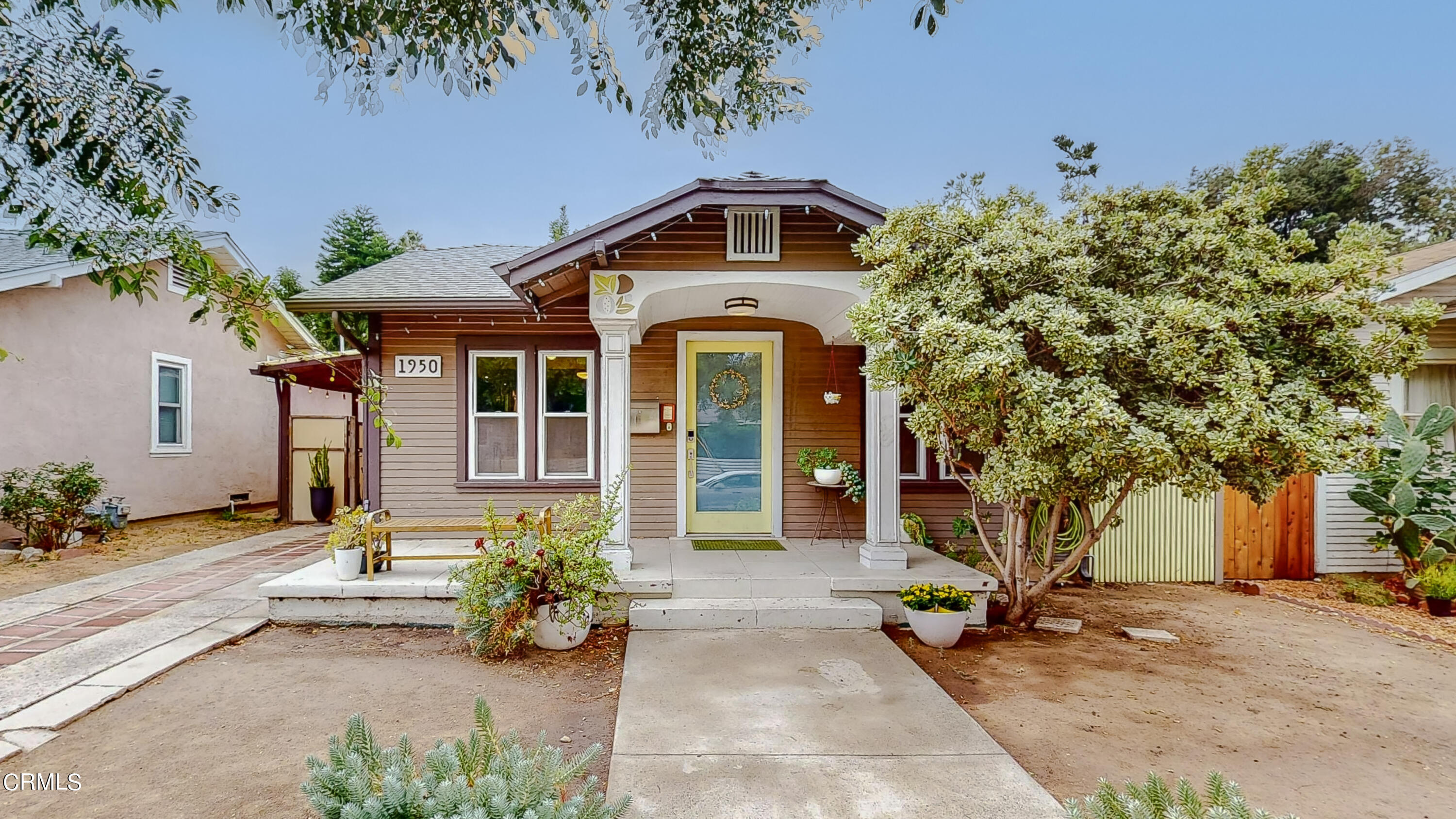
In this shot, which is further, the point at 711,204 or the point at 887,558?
the point at 887,558

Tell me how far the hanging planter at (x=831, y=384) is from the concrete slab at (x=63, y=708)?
559 cm

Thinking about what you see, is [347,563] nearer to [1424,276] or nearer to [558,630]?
[558,630]

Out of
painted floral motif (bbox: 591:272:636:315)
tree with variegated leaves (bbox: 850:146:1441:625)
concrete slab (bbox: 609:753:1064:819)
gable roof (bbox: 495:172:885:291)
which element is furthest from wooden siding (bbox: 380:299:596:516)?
concrete slab (bbox: 609:753:1064:819)

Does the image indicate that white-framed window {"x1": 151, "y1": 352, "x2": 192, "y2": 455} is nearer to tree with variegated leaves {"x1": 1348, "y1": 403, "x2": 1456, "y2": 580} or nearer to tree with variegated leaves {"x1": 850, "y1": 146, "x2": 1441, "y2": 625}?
tree with variegated leaves {"x1": 850, "y1": 146, "x2": 1441, "y2": 625}

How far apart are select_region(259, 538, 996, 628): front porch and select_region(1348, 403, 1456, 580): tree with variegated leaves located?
404 cm

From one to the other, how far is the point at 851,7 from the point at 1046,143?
1979cm

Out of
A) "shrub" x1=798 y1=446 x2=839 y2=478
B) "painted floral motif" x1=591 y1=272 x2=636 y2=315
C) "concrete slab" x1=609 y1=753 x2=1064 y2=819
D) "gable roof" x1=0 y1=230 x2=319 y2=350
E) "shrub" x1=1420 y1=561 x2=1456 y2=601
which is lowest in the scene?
"concrete slab" x1=609 y1=753 x2=1064 y2=819

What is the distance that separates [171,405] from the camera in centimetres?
980

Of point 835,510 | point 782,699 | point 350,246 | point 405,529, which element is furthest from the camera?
point 350,246

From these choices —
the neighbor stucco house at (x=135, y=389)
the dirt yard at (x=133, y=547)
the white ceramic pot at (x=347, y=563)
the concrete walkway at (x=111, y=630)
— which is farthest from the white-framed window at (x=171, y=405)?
the white ceramic pot at (x=347, y=563)

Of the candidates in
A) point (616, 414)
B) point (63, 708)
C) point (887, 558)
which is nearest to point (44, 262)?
point (63, 708)

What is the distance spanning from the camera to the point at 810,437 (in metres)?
6.72

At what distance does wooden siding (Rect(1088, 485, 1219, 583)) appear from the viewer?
6449mm

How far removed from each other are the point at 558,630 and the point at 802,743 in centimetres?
196
